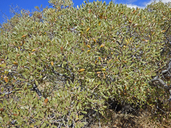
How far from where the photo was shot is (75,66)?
3.14 metres

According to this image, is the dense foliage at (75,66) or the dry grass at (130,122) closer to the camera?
the dense foliage at (75,66)

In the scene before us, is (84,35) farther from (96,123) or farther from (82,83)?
(96,123)

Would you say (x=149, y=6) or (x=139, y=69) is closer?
(x=139, y=69)

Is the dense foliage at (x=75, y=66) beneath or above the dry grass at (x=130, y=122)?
above

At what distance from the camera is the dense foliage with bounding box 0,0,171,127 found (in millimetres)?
2670

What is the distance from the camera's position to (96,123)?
555 cm

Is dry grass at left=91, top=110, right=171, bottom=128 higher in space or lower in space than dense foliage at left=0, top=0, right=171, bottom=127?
lower

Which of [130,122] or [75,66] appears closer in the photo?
[75,66]

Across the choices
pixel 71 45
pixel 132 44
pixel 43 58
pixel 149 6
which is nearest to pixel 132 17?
pixel 132 44

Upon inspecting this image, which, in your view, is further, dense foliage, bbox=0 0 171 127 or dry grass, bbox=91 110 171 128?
dry grass, bbox=91 110 171 128

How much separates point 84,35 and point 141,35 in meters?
1.96

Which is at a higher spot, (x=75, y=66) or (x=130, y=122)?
(x=75, y=66)

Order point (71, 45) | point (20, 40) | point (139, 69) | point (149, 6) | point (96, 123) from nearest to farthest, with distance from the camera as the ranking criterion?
point (71, 45) → point (139, 69) → point (20, 40) → point (96, 123) → point (149, 6)

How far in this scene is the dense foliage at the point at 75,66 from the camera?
267cm
